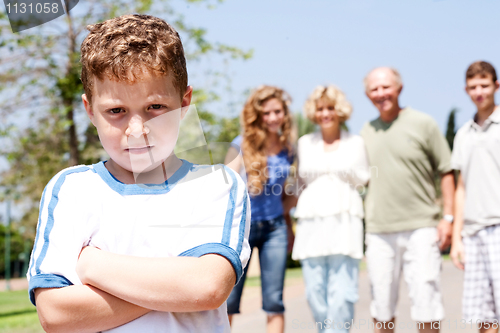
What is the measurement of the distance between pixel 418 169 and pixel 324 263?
3.18 ft

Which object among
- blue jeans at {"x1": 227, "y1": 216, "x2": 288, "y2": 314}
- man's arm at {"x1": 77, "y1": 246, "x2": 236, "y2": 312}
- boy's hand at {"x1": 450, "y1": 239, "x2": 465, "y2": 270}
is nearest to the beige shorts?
boy's hand at {"x1": 450, "y1": 239, "x2": 465, "y2": 270}

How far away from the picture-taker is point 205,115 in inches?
426

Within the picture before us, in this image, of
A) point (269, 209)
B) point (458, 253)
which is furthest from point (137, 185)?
point (458, 253)

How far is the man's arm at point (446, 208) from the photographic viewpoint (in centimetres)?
365

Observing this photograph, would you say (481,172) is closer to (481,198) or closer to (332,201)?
(481,198)

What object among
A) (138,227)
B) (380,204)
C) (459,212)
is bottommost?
(459,212)

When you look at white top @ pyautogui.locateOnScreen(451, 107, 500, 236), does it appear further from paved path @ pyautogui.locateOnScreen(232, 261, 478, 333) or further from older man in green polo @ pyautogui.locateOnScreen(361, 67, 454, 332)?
paved path @ pyautogui.locateOnScreen(232, 261, 478, 333)

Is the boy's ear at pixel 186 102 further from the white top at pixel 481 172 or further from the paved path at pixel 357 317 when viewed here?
the paved path at pixel 357 317

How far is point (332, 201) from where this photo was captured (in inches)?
140

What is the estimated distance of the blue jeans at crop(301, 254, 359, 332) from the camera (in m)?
3.50

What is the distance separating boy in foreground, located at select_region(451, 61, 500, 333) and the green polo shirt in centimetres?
18

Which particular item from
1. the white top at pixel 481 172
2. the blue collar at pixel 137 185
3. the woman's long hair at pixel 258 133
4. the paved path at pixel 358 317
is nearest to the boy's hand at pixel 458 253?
the white top at pixel 481 172

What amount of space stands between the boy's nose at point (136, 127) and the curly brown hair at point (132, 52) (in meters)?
0.09

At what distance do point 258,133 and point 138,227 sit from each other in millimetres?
2719
